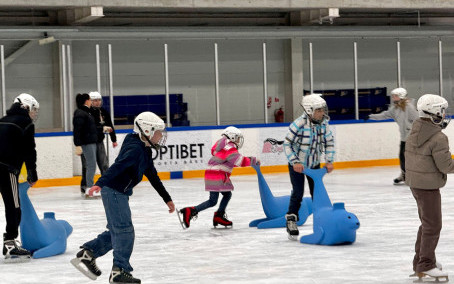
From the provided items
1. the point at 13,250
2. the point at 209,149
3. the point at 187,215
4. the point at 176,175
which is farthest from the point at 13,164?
the point at 209,149

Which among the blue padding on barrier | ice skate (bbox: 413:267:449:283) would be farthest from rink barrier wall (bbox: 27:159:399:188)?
ice skate (bbox: 413:267:449:283)

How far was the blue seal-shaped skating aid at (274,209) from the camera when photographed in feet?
32.8

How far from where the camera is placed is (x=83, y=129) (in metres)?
14.1

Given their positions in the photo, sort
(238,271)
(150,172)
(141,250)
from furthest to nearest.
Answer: (141,250) → (238,271) → (150,172)

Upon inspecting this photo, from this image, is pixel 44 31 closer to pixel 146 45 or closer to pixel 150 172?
pixel 146 45

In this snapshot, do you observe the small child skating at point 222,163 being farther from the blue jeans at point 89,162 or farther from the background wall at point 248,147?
the background wall at point 248,147

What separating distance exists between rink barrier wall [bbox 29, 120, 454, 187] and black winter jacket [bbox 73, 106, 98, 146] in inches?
→ 128

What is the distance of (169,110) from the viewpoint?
19.7m

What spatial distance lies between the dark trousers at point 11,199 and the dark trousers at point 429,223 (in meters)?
3.45

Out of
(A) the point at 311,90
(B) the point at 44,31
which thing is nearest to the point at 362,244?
(B) the point at 44,31

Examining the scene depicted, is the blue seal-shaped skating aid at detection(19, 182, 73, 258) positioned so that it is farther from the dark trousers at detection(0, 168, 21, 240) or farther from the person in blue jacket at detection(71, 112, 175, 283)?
the person in blue jacket at detection(71, 112, 175, 283)

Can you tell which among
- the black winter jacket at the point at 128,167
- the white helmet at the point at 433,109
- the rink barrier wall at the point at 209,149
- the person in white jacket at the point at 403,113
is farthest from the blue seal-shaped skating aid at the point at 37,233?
the rink barrier wall at the point at 209,149

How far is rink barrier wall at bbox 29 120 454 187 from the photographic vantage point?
57.6 feet

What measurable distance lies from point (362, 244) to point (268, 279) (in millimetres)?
1935
